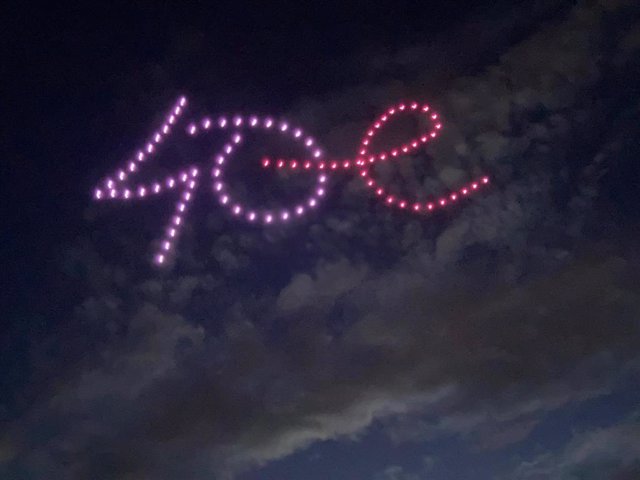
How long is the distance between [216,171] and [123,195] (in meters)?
0.92

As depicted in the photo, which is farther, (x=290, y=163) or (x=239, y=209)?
(x=239, y=209)

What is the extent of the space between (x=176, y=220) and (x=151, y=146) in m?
0.85

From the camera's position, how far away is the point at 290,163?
7.03 meters

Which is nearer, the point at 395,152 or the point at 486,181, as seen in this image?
the point at 395,152

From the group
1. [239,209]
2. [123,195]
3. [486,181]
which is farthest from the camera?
[486,181]

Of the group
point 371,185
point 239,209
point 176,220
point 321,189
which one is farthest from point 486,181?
point 176,220

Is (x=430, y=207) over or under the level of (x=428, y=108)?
under

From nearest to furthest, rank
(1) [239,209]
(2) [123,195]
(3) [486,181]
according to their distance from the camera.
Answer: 1. (2) [123,195]
2. (1) [239,209]
3. (3) [486,181]

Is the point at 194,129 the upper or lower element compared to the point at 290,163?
upper

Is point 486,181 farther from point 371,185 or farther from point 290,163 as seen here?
point 290,163

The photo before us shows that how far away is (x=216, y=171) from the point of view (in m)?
7.32

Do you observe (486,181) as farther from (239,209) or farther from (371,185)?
(239,209)

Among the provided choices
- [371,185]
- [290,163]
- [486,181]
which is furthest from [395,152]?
[486,181]

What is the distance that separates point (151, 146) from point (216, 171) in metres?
0.81
